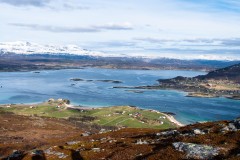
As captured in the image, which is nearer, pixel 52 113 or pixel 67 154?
pixel 67 154

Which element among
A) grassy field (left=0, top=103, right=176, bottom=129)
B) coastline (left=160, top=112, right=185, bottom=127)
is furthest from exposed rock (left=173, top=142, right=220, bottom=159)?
coastline (left=160, top=112, right=185, bottom=127)

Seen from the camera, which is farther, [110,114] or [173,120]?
[110,114]

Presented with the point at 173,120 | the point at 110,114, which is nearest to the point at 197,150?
the point at 173,120

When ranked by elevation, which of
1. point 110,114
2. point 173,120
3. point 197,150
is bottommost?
point 173,120

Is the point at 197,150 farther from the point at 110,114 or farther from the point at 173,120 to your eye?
the point at 110,114

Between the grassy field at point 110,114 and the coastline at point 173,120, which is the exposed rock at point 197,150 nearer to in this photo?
the grassy field at point 110,114

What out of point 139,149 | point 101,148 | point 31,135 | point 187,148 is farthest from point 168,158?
point 31,135

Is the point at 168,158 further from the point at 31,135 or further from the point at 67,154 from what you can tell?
the point at 31,135
